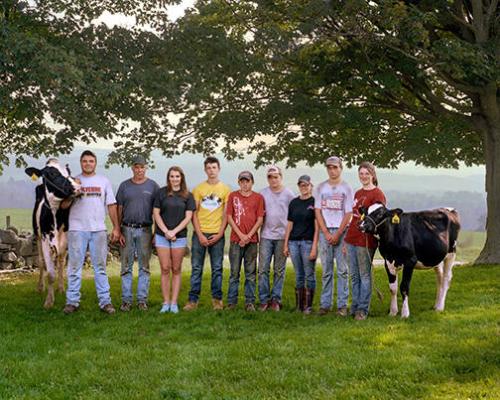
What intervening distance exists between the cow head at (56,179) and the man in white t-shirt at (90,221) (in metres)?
0.19

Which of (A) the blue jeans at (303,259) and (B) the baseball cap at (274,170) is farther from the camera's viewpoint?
(B) the baseball cap at (274,170)

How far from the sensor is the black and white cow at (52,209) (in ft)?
31.8

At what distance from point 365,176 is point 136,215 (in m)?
3.76

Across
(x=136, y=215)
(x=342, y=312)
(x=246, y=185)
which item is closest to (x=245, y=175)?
(x=246, y=185)

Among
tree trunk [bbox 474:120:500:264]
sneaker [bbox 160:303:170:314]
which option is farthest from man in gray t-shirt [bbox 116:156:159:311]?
tree trunk [bbox 474:120:500:264]

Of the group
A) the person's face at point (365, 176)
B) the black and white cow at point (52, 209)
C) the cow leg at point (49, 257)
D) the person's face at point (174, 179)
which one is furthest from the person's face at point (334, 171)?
the cow leg at point (49, 257)

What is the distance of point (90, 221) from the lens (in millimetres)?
9648

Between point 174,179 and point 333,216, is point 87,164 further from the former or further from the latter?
point 333,216

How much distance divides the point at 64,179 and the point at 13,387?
4.20 metres

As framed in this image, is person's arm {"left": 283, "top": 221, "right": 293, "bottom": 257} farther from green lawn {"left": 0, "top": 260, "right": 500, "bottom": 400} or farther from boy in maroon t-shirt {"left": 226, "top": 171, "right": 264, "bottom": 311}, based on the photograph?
green lawn {"left": 0, "top": 260, "right": 500, "bottom": 400}

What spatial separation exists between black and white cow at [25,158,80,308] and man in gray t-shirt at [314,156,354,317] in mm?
3914

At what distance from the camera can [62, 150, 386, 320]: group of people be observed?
30.6 ft

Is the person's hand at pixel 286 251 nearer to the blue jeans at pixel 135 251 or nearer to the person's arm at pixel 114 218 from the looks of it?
the blue jeans at pixel 135 251

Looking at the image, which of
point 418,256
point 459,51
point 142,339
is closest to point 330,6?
point 459,51
